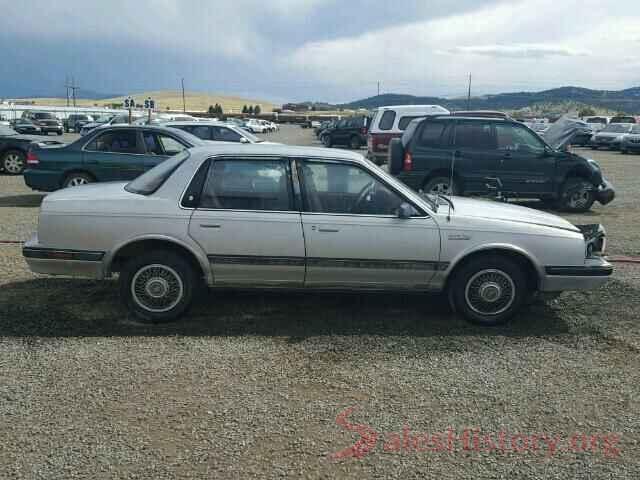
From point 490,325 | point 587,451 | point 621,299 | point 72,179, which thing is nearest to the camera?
point 587,451

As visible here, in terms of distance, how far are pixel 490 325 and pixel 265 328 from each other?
1990 millimetres

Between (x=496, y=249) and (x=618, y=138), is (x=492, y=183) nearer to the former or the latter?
(x=496, y=249)

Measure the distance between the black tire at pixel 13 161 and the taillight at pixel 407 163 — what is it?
434 inches

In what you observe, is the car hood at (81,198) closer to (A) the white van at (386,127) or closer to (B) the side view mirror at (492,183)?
(B) the side view mirror at (492,183)

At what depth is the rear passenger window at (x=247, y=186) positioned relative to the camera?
4902mm

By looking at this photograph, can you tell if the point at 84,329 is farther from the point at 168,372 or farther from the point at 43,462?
the point at 43,462

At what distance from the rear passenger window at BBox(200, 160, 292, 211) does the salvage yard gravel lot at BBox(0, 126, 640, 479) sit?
1.05 m

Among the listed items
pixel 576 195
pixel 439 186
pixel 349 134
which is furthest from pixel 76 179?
pixel 349 134

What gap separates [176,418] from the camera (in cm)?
350

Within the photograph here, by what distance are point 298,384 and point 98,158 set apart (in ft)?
26.4

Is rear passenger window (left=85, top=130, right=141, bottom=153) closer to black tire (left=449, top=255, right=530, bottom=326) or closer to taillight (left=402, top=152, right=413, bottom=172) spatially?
taillight (left=402, top=152, right=413, bottom=172)

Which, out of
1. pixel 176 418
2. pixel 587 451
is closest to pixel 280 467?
pixel 176 418

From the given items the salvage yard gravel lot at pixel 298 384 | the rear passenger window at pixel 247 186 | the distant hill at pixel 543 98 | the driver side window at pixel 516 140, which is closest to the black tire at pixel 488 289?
the salvage yard gravel lot at pixel 298 384

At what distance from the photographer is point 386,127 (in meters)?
18.7
